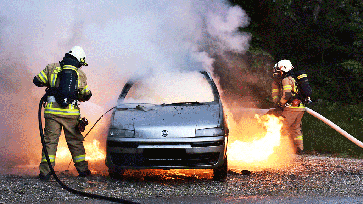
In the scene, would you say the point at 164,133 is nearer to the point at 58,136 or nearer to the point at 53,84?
the point at 58,136

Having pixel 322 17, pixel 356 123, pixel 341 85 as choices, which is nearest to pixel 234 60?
pixel 356 123

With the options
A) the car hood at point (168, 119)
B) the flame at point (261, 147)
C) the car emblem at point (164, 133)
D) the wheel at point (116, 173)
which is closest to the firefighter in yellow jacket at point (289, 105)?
the flame at point (261, 147)

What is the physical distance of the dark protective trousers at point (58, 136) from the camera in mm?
7051

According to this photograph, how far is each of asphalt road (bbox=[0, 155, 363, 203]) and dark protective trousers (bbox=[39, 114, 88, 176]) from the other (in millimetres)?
220

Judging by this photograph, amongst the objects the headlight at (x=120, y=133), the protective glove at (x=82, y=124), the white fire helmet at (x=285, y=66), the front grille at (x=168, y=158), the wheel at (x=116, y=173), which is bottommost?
the wheel at (x=116, y=173)

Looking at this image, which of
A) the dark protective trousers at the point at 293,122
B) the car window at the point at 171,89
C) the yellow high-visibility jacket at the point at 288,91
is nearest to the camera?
the car window at the point at 171,89

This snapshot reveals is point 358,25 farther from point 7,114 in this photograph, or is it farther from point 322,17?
point 7,114

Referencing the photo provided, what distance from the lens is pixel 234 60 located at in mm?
16297

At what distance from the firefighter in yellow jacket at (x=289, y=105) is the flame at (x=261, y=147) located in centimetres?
16

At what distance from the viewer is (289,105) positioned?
9.62 meters

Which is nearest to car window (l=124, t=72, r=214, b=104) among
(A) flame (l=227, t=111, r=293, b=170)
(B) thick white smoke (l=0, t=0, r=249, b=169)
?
(A) flame (l=227, t=111, r=293, b=170)

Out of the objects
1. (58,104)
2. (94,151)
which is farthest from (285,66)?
(58,104)

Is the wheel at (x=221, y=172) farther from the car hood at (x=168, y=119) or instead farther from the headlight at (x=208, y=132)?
the car hood at (x=168, y=119)

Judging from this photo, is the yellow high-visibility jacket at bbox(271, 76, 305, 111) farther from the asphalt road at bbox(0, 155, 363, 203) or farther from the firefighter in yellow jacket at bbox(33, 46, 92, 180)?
the firefighter in yellow jacket at bbox(33, 46, 92, 180)
